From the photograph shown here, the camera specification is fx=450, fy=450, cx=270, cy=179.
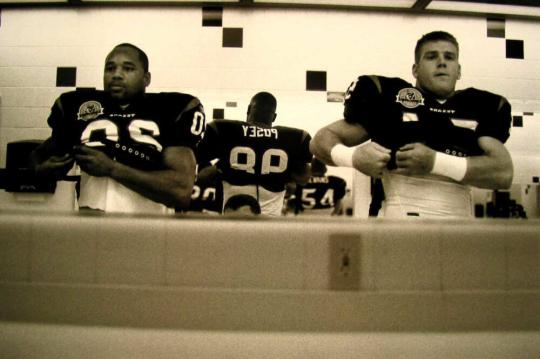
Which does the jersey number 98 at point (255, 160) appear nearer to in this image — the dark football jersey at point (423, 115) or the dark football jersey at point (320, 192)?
the dark football jersey at point (320, 192)

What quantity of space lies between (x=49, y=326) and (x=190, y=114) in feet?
2.60

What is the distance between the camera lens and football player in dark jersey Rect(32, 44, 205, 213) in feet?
5.01

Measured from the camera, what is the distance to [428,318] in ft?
4.19

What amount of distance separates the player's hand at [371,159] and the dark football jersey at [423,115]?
2 cm

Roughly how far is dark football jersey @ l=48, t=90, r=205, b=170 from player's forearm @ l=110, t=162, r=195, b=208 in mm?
27

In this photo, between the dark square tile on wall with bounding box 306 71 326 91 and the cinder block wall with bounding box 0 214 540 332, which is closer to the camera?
the cinder block wall with bounding box 0 214 540 332

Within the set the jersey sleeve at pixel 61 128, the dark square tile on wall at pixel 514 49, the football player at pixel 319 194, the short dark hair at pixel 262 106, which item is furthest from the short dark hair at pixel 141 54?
the dark square tile on wall at pixel 514 49

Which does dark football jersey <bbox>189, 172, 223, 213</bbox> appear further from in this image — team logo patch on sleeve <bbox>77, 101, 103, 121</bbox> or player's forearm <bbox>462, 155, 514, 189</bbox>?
player's forearm <bbox>462, 155, 514, 189</bbox>

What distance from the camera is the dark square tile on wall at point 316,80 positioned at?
1.59 meters

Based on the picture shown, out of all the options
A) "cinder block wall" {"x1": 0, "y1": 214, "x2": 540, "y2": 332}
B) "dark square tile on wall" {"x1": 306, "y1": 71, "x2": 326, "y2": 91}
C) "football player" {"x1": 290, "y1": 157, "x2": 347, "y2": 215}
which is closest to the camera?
"cinder block wall" {"x1": 0, "y1": 214, "x2": 540, "y2": 332}

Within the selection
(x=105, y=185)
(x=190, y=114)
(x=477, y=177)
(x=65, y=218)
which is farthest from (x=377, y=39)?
(x=65, y=218)

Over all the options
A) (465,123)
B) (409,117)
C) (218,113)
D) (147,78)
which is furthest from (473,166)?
(147,78)

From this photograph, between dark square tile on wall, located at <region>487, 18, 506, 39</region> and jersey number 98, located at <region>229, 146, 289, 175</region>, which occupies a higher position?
dark square tile on wall, located at <region>487, 18, 506, 39</region>

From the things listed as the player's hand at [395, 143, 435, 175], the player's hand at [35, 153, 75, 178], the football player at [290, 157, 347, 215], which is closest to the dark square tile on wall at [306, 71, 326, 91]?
the football player at [290, 157, 347, 215]
